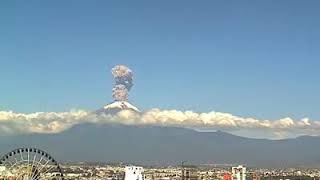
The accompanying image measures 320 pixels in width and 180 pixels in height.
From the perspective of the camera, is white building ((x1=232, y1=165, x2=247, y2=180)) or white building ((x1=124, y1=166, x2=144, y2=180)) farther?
white building ((x1=232, y1=165, x2=247, y2=180))

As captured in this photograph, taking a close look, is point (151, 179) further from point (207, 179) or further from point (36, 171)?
point (36, 171)

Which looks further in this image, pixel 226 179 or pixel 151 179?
pixel 151 179

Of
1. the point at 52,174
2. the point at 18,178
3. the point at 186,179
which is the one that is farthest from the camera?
the point at 186,179

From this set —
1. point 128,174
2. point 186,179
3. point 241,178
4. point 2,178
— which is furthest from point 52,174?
point 186,179

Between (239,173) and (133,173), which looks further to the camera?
(239,173)

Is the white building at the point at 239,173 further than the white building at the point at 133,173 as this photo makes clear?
Yes

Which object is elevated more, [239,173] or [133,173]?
[239,173]

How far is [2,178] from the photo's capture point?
4365 inches

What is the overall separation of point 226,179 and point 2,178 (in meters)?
49.8

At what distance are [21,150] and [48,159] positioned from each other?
5356mm

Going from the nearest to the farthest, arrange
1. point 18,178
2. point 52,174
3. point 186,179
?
1. point 18,178
2. point 52,174
3. point 186,179

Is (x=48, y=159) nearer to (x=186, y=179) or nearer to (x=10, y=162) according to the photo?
(x=10, y=162)

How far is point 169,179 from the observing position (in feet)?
643

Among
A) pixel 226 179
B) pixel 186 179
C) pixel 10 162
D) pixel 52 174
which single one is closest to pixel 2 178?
pixel 10 162
